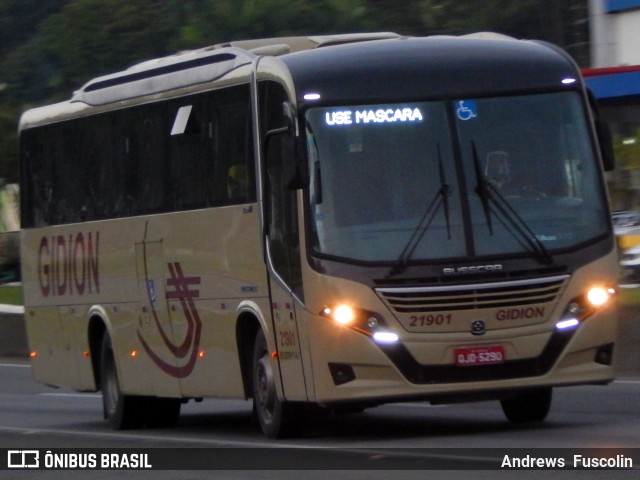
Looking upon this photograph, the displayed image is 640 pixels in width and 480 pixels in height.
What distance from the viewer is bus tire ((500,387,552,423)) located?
44.1ft

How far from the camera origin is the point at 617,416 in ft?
45.4

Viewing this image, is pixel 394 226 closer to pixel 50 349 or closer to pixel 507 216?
pixel 507 216

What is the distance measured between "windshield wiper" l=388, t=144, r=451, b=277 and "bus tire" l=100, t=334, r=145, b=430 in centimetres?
561

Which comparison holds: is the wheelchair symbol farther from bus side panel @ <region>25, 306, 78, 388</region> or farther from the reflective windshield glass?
bus side panel @ <region>25, 306, 78, 388</region>

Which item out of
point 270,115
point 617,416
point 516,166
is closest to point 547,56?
point 516,166

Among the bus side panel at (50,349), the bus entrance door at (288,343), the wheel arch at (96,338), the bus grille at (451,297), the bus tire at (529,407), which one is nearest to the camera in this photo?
the bus grille at (451,297)

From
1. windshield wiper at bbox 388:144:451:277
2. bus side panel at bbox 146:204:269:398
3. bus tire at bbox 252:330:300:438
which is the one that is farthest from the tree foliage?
windshield wiper at bbox 388:144:451:277

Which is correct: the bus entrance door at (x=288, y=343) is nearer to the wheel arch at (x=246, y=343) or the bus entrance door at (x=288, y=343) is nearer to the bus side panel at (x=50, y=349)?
the wheel arch at (x=246, y=343)

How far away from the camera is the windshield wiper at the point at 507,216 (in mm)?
12242

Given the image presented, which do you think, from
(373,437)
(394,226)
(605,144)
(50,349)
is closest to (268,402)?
(373,437)

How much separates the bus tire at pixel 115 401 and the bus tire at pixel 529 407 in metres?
4.60

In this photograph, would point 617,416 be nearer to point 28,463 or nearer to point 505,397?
point 505,397

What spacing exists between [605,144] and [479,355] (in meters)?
2.12

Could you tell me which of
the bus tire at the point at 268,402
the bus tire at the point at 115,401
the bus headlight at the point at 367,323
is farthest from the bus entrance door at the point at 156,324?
the bus headlight at the point at 367,323
